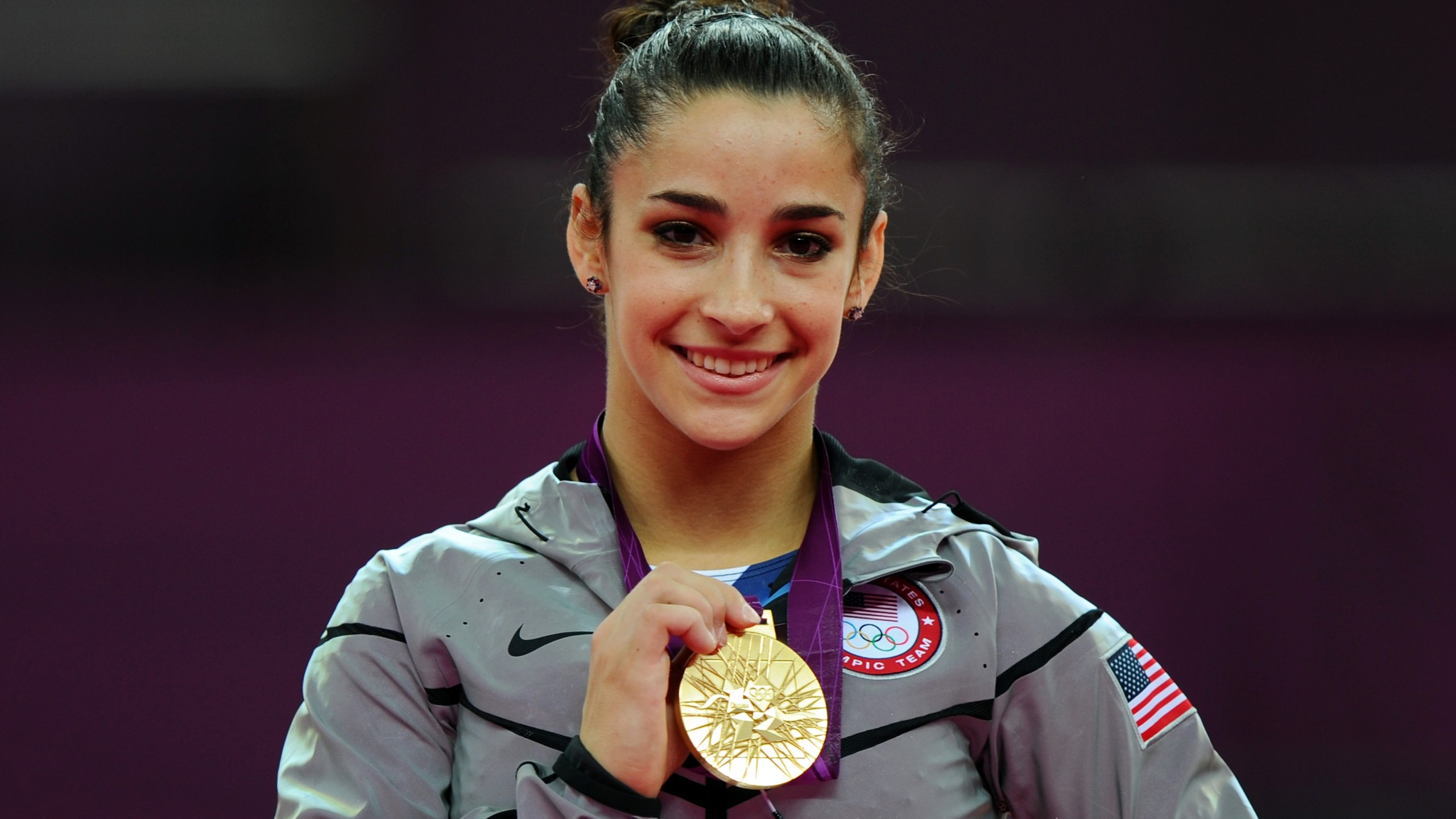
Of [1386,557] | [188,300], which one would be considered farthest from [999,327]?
[188,300]

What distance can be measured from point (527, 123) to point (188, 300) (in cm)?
67

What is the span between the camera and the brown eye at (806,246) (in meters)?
1.27

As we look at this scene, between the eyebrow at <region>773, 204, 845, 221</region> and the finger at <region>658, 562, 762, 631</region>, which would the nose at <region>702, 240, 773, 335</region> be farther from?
the finger at <region>658, 562, 762, 631</region>

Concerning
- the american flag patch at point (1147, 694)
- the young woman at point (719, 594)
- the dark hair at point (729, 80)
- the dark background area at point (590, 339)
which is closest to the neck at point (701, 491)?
the young woman at point (719, 594)

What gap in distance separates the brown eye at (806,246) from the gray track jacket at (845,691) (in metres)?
0.27

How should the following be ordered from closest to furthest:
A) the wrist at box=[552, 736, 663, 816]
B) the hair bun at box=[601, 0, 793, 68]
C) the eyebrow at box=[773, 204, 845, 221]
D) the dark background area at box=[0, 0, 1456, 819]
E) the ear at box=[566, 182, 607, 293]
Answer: the wrist at box=[552, 736, 663, 816]
the eyebrow at box=[773, 204, 845, 221]
the ear at box=[566, 182, 607, 293]
the hair bun at box=[601, 0, 793, 68]
the dark background area at box=[0, 0, 1456, 819]

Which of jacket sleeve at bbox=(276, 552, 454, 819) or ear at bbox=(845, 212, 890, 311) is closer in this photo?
jacket sleeve at bbox=(276, 552, 454, 819)

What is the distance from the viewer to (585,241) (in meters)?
1.38

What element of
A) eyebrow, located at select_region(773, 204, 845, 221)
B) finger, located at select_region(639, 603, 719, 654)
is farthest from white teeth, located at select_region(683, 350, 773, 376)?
finger, located at select_region(639, 603, 719, 654)

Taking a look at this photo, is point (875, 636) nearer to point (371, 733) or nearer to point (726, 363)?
point (726, 363)

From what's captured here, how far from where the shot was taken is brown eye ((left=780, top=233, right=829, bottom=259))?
4.17ft

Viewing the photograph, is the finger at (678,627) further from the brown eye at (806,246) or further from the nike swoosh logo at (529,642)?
the brown eye at (806,246)

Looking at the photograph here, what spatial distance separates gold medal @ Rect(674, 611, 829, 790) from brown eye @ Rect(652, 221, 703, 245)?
0.34 meters

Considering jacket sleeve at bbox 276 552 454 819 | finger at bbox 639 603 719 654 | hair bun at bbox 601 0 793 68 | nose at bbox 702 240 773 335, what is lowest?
jacket sleeve at bbox 276 552 454 819
